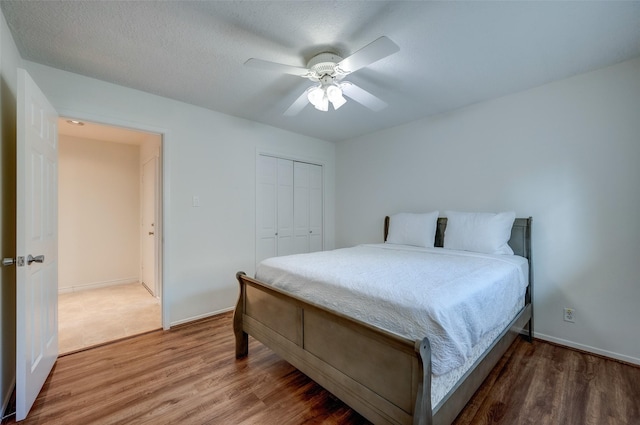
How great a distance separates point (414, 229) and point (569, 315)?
149 centimetres

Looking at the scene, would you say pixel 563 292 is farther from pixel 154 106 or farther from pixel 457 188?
pixel 154 106

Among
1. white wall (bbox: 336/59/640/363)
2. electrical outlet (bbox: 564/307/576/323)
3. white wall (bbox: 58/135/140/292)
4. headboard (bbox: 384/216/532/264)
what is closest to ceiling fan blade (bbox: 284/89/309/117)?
white wall (bbox: 336/59/640/363)

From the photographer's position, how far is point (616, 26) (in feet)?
5.73

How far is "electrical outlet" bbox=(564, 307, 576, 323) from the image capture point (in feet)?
7.81

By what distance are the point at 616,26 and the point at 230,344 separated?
11.9 feet

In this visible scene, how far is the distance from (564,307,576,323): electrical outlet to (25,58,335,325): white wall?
3190 millimetres

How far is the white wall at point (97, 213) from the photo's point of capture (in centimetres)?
402

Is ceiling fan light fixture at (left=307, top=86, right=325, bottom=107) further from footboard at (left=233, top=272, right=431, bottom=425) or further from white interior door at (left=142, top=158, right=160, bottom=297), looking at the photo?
white interior door at (left=142, top=158, right=160, bottom=297)

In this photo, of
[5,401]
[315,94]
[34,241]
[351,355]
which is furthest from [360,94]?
[5,401]

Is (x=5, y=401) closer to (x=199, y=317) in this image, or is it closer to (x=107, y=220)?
(x=199, y=317)

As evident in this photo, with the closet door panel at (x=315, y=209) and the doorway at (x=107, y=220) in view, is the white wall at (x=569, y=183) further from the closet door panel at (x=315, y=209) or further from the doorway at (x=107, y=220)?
the doorway at (x=107, y=220)

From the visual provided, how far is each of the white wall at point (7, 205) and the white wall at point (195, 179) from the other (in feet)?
1.76

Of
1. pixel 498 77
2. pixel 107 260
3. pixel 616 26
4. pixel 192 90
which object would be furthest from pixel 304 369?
pixel 107 260

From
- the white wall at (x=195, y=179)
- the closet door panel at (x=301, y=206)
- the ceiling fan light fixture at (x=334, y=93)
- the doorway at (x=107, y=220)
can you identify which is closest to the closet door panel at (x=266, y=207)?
the white wall at (x=195, y=179)
